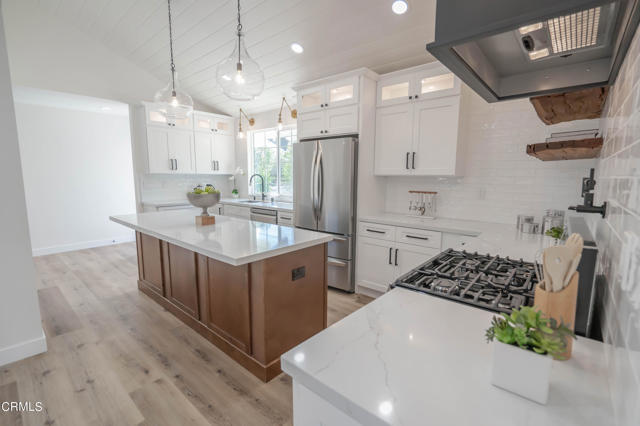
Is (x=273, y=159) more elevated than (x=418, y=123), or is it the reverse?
(x=418, y=123)

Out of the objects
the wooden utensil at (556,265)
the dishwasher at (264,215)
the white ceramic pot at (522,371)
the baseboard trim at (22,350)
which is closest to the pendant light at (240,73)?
A: the wooden utensil at (556,265)

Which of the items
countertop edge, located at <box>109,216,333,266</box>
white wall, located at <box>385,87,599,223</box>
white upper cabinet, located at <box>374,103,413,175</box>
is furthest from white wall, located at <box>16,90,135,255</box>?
white wall, located at <box>385,87,599,223</box>

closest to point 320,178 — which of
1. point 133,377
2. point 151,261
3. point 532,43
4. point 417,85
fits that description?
point 417,85

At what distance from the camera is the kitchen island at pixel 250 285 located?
6.56ft

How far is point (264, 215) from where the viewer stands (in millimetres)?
4590

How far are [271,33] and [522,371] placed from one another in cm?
379

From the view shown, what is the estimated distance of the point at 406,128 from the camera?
3.26 metres

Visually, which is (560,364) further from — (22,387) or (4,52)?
(4,52)

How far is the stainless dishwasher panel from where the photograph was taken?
3.51 meters

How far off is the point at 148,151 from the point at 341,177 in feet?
11.7

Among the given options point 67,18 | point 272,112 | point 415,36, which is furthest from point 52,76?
point 415,36

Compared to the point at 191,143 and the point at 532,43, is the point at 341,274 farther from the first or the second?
the point at 191,143

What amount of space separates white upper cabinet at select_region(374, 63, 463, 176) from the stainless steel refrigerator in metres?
0.42

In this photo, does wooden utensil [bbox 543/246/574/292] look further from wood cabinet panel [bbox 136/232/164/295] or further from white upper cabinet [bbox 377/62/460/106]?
wood cabinet panel [bbox 136/232/164/295]
